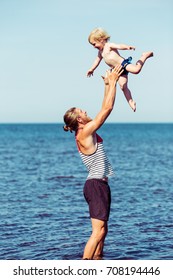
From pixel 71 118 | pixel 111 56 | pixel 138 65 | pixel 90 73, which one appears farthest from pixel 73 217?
pixel 138 65

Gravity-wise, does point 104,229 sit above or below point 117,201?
above

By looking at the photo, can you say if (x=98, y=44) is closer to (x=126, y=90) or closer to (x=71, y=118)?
(x=126, y=90)

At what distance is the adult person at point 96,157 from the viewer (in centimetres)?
712

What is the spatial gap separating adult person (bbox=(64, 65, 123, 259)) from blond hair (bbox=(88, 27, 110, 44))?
40 centimetres

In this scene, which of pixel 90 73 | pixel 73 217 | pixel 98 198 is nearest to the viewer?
pixel 98 198

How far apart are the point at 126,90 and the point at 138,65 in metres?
0.43

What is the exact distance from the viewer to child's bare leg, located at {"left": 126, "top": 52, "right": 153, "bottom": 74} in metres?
7.07

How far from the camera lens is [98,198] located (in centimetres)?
730

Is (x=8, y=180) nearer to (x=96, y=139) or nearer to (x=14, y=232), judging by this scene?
(x=14, y=232)

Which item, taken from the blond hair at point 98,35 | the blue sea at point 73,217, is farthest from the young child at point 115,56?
the blue sea at point 73,217

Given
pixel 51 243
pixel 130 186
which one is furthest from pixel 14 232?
pixel 130 186

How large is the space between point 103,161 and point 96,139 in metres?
0.29
